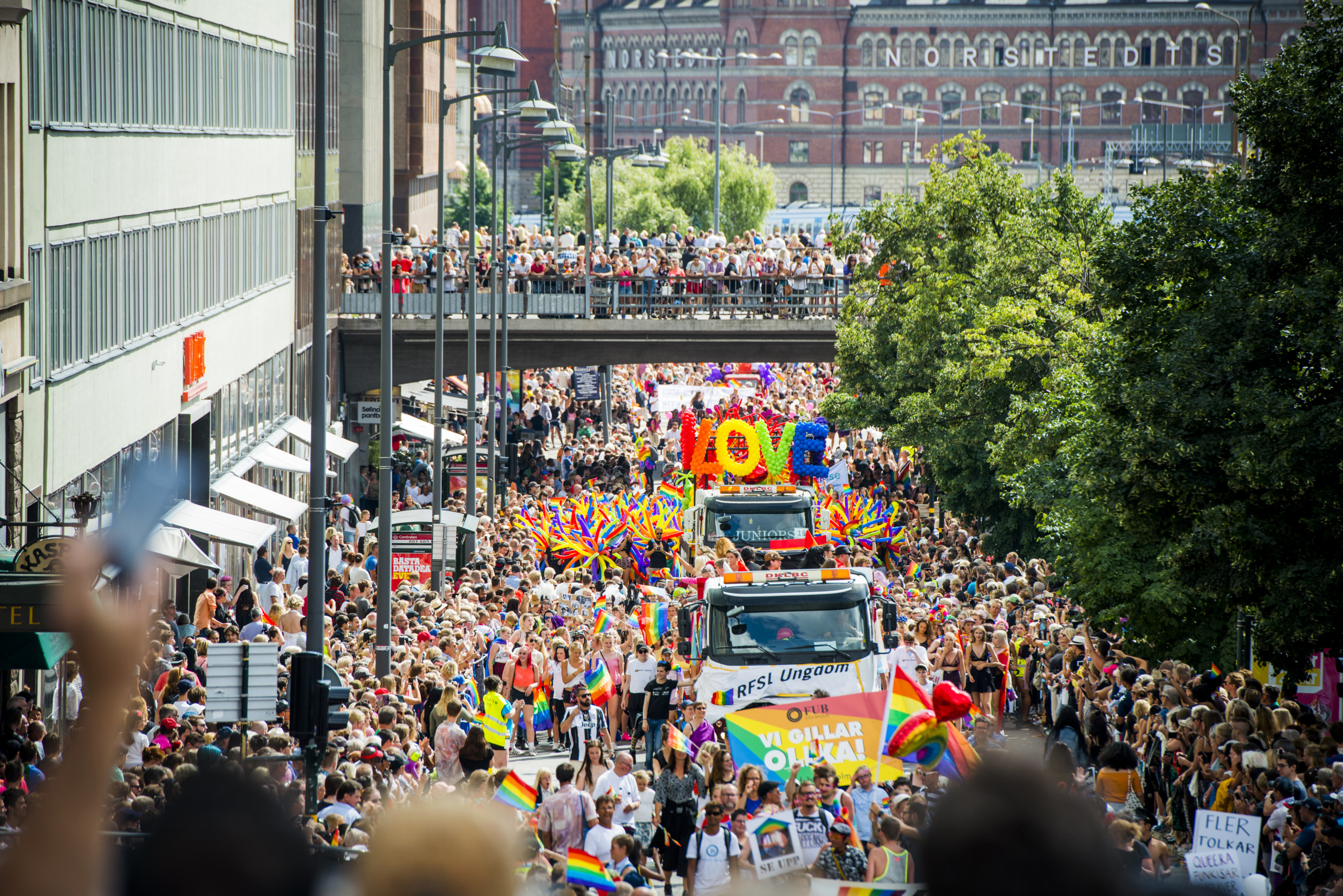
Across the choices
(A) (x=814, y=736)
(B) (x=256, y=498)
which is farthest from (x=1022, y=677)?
(B) (x=256, y=498)

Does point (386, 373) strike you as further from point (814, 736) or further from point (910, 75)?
point (910, 75)

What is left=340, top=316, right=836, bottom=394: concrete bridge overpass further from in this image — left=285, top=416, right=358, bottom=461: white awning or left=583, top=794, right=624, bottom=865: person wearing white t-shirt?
left=583, top=794, right=624, bottom=865: person wearing white t-shirt

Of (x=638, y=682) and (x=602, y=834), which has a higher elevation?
(x=602, y=834)

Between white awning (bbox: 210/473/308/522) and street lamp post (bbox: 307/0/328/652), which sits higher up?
street lamp post (bbox: 307/0/328/652)

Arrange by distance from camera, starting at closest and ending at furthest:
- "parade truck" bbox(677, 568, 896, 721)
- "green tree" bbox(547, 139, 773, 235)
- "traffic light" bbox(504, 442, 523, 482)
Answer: "parade truck" bbox(677, 568, 896, 721), "traffic light" bbox(504, 442, 523, 482), "green tree" bbox(547, 139, 773, 235)

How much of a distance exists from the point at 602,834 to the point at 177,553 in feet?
27.4

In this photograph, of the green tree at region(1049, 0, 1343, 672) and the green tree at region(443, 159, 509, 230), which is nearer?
the green tree at region(1049, 0, 1343, 672)

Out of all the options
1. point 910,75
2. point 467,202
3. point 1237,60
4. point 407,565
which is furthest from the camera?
point 910,75

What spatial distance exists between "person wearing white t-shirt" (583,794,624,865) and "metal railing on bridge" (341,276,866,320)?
3394 cm

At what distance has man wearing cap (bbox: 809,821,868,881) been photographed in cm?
1138

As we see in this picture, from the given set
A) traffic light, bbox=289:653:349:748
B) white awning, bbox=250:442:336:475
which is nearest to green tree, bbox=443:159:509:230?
white awning, bbox=250:442:336:475

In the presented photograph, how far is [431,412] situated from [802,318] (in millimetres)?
12942

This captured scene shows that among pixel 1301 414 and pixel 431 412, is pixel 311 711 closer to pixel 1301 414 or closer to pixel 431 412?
pixel 1301 414

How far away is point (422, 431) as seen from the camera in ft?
138
